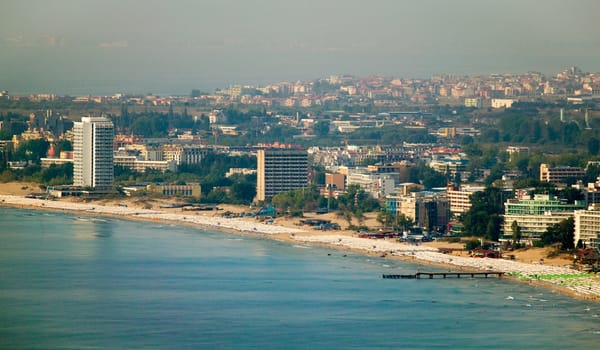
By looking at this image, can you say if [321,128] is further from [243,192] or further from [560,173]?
[560,173]

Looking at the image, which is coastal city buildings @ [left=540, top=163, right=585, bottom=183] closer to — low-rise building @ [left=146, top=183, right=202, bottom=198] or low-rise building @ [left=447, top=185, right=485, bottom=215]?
low-rise building @ [left=447, top=185, right=485, bottom=215]

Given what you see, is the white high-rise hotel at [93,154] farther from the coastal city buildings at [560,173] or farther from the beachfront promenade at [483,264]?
the beachfront promenade at [483,264]

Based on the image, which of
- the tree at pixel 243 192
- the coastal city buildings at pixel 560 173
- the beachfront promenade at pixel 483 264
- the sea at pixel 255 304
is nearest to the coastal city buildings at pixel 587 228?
the beachfront promenade at pixel 483 264

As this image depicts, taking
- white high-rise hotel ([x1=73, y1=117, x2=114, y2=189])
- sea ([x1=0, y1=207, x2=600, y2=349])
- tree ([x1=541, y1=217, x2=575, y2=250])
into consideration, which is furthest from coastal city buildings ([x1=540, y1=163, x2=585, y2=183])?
white high-rise hotel ([x1=73, y1=117, x2=114, y2=189])

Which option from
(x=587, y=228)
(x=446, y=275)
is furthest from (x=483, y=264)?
(x=587, y=228)

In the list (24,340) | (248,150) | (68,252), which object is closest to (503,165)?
(248,150)

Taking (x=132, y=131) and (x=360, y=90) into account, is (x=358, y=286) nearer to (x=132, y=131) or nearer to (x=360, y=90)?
(x=132, y=131)
